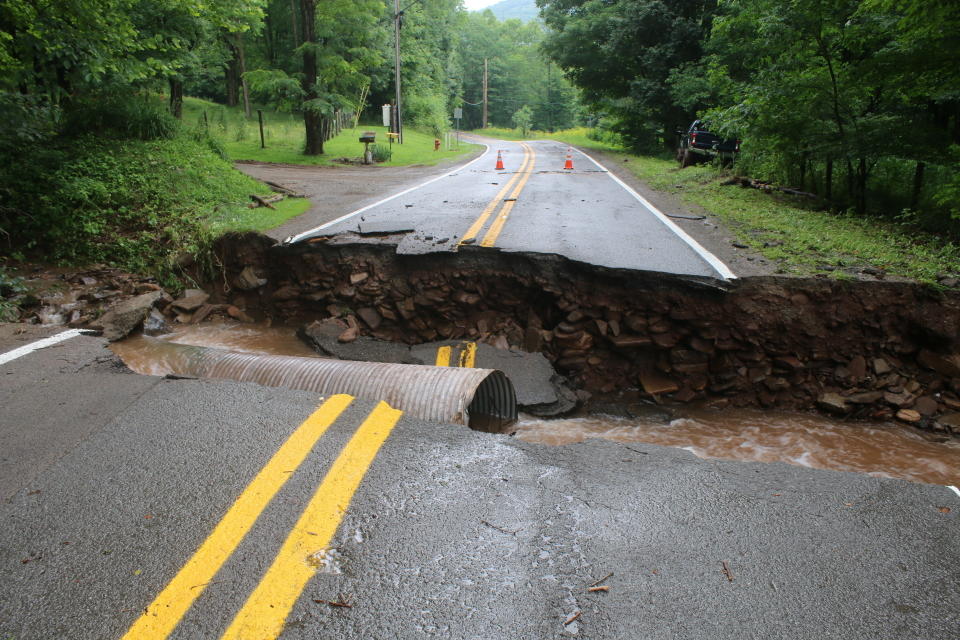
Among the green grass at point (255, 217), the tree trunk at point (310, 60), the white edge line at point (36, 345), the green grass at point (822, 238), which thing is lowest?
the white edge line at point (36, 345)

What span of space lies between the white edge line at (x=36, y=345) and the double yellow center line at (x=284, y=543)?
8.95 feet

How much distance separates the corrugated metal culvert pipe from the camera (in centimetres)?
373

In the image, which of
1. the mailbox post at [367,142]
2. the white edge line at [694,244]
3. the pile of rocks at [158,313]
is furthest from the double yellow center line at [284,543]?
the mailbox post at [367,142]

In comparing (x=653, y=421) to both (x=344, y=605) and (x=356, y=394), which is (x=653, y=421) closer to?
(x=356, y=394)

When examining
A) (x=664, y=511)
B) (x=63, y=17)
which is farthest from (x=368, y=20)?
(x=664, y=511)

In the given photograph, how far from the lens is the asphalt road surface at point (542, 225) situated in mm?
6480

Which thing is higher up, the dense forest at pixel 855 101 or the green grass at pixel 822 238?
the dense forest at pixel 855 101

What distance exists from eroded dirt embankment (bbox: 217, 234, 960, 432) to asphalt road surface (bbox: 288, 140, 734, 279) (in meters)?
0.31

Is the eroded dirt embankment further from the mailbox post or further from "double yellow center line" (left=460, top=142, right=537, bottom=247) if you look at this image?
the mailbox post

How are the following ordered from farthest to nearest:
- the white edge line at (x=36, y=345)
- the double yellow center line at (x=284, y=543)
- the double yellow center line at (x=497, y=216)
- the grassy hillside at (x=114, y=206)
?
the grassy hillside at (x=114, y=206) < the double yellow center line at (x=497, y=216) < the white edge line at (x=36, y=345) < the double yellow center line at (x=284, y=543)

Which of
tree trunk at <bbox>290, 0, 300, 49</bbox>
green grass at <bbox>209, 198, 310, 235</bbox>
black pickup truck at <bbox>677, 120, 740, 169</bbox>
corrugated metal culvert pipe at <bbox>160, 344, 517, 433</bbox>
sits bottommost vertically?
corrugated metal culvert pipe at <bbox>160, 344, 517, 433</bbox>

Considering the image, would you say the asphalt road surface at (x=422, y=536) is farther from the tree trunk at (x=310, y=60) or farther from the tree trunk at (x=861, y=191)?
the tree trunk at (x=310, y=60)

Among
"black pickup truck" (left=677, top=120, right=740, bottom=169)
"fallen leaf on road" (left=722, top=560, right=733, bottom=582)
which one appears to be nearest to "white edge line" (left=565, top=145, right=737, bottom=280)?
"fallen leaf on road" (left=722, top=560, right=733, bottom=582)

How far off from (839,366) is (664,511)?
3.91 meters
